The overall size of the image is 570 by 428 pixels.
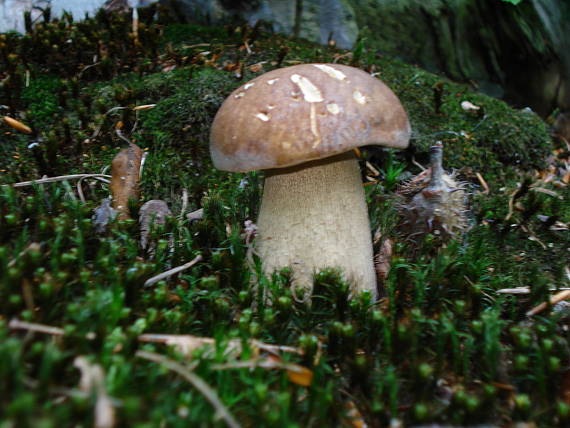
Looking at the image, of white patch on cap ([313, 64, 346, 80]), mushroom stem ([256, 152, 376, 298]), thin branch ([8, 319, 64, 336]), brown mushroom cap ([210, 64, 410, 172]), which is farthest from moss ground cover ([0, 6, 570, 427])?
white patch on cap ([313, 64, 346, 80])

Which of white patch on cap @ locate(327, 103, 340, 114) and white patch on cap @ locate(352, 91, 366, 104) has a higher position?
white patch on cap @ locate(352, 91, 366, 104)

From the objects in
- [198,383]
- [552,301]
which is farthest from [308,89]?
[552,301]

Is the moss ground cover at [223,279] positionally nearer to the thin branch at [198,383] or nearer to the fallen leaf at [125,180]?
the thin branch at [198,383]

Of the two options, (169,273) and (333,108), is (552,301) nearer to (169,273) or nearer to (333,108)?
(333,108)

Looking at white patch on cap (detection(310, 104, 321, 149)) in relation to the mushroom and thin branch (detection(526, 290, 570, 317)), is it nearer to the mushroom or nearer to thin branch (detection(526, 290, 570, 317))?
the mushroom

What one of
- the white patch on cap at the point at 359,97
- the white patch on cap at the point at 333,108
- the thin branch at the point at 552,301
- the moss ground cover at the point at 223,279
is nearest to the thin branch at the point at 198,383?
the moss ground cover at the point at 223,279

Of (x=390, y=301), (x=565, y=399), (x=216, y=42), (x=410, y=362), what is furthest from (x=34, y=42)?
(x=565, y=399)

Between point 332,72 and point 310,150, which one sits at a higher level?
point 332,72

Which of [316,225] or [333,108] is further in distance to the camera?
[316,225]
